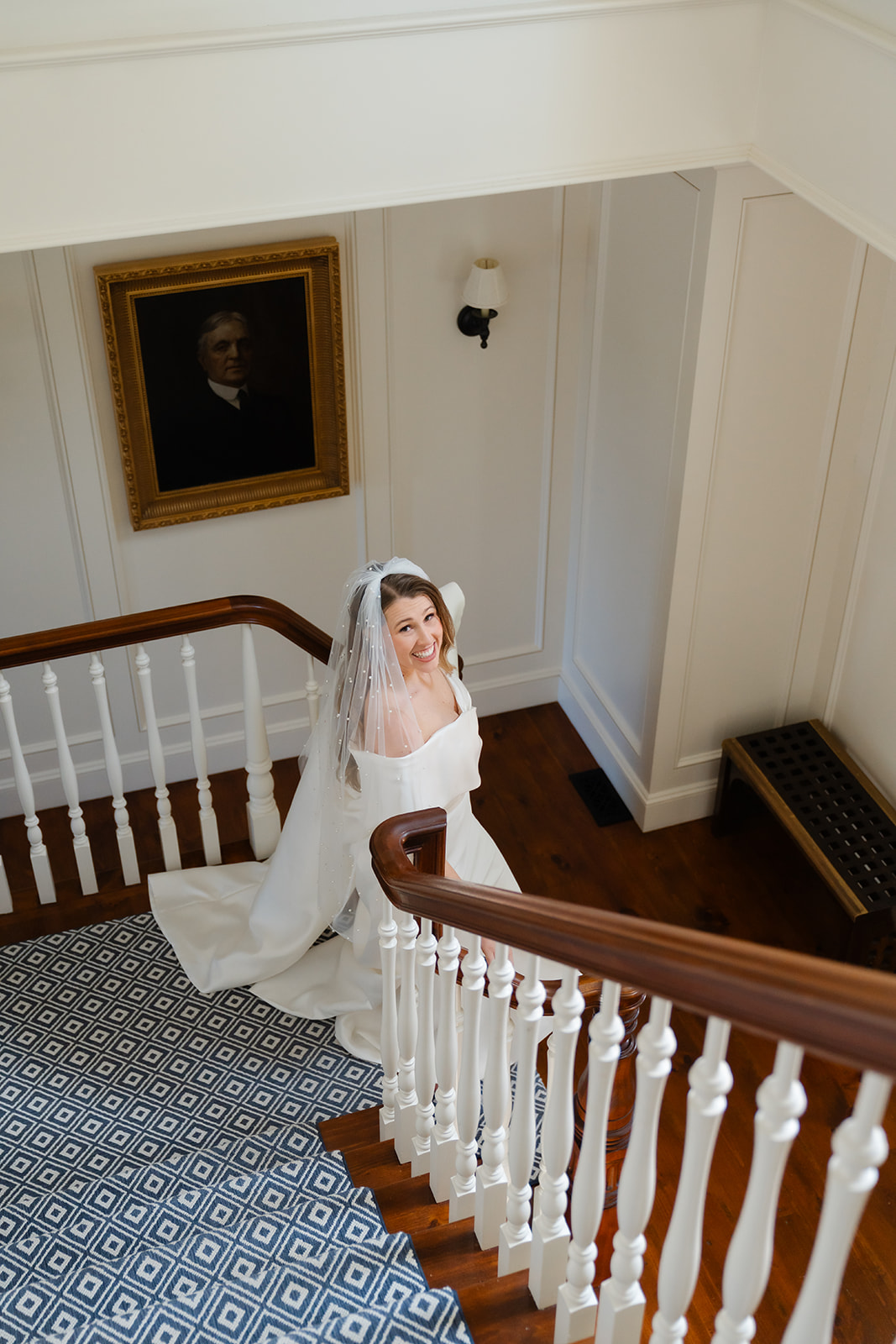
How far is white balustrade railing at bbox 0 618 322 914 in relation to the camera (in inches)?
140

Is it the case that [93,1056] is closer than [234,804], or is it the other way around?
[93,1056]

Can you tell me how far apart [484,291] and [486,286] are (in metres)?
0.02

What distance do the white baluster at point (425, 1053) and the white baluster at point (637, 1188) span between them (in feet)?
2.18

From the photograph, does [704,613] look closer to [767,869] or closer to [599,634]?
[599,634]

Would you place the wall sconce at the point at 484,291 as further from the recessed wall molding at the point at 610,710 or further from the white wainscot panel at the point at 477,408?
the recessed wall molding at the point at 610,710

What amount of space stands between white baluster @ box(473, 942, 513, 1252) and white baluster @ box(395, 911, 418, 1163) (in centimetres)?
29

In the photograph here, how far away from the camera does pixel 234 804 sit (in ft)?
16.9

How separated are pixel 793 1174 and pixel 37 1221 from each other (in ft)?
7.15

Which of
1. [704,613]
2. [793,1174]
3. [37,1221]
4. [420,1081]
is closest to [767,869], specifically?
[704,613]

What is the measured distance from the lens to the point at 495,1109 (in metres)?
2.19

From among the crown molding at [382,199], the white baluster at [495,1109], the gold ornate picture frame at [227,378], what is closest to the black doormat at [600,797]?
the gold ornate picture frame at [227,378]

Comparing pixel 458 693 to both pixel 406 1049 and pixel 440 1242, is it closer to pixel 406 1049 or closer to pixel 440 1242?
pixel 406 1049

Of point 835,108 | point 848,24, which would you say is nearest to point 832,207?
point 835,108

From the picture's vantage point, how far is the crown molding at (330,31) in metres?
2.61
